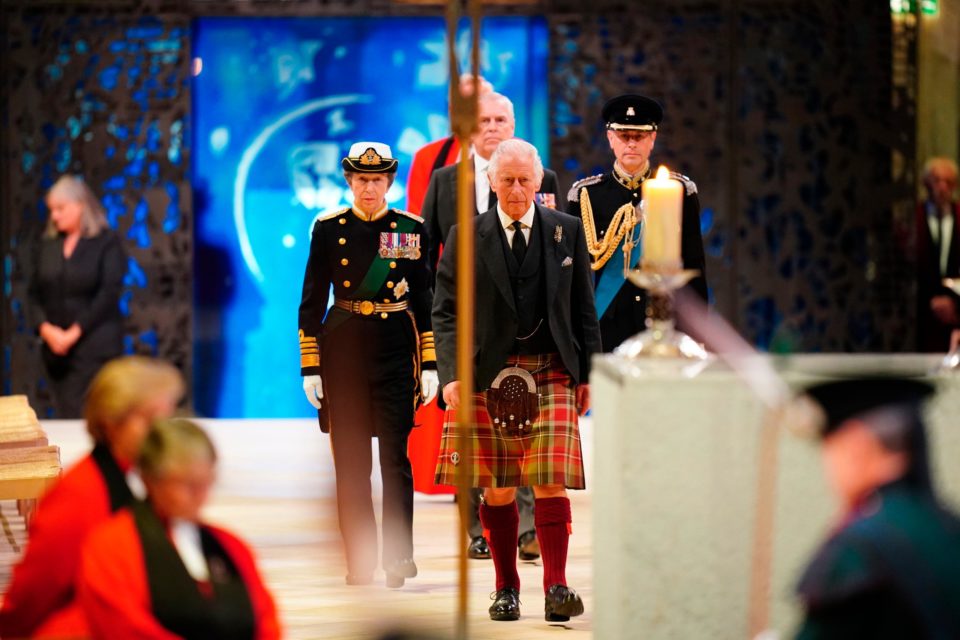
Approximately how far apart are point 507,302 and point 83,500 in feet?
6.38

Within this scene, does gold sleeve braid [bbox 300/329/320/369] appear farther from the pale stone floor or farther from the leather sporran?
the leather sporran

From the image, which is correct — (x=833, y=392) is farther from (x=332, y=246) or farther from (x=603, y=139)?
(x=603, y=139)

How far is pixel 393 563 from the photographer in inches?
218

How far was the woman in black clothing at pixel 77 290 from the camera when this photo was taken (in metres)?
8.66

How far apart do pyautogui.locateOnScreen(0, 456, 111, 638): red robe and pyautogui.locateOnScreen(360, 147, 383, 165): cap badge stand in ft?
8.47

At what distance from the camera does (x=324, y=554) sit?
609 cm

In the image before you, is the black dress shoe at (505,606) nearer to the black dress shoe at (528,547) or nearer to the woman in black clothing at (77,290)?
the black dress shoe at (528,547)

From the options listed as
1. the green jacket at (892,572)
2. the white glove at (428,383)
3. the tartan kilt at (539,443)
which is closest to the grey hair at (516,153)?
the tartan kilt at (539,443)

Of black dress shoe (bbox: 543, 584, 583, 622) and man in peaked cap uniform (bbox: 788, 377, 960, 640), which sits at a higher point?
man in peaked cap uniform (bbox: 788, 377, 960, 640)

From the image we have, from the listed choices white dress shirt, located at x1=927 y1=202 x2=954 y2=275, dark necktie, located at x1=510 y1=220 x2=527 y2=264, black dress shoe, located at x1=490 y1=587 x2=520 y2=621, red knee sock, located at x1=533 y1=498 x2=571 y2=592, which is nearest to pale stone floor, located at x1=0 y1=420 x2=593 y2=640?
black dress shoe, located at x1=490 y1=587 x2=520 y2=621

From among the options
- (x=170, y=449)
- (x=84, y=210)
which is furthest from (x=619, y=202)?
(x=84, y=210)

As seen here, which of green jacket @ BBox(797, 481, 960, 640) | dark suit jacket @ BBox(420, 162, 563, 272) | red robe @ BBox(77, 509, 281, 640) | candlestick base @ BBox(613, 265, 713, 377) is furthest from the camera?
dark suit jacket @ BBox(420, 162, 563, 272)

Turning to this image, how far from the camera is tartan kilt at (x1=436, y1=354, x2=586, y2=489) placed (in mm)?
4816

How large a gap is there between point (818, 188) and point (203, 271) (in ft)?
12.2
